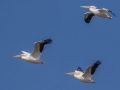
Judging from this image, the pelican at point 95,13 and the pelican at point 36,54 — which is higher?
the pelican at point 95,13

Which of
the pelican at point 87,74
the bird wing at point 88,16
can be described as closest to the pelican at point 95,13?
the bird wing at point 88,16

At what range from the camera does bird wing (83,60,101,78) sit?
1433 inches

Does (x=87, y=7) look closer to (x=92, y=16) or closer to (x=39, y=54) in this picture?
(x=92, y=16)

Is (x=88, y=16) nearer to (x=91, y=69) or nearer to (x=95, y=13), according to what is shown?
(x=95, y=13)

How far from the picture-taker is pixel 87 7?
41750mm

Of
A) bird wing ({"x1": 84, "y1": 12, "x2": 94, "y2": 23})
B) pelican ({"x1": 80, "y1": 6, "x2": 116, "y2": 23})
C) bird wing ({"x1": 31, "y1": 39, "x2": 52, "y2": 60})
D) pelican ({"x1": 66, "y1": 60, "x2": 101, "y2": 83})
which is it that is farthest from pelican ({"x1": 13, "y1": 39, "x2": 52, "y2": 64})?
bird wing ({"x1": 84, "y1": 12, "x2": 94, "y2": 23})

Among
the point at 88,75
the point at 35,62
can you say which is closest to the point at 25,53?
the point at 35,62

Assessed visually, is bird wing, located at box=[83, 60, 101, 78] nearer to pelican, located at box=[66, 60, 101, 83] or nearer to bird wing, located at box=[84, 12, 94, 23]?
pelican, located at box=[66, 60, 101, 83]

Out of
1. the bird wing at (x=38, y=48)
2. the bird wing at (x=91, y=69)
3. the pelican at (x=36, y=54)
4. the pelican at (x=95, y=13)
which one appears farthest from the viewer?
the pelican at (x=95, y=13)

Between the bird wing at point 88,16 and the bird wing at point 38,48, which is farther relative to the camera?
the bird wing at point 88,16

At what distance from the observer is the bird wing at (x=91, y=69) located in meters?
36.4

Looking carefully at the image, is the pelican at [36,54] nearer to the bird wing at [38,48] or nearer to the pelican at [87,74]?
the bird wing at [38,48]

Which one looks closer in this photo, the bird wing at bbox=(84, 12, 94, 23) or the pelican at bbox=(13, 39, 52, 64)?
the pelican at bbox=(13, 39, 52, 64)

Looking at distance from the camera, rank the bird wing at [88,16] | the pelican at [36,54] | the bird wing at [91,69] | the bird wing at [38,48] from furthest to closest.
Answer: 1. the bird wing at [88,16]
2. the pelican at [36,54]
3. the bird wing at [38,48]
4. the bird wing at [91,69]
